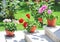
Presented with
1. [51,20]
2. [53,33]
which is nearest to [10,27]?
[51,20]

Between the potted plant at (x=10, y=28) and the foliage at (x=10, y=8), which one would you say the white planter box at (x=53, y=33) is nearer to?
the potted plant at (x=10, y=28)

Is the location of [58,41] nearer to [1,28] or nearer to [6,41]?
[6,41]

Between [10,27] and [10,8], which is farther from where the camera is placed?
[10,8]

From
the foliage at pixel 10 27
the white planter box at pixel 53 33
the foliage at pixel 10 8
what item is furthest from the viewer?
the foliage at pixel 10 8

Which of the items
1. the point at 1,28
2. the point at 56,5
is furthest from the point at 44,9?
the point at 56,5

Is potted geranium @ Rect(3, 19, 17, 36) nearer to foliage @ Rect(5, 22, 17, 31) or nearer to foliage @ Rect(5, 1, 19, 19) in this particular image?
foliage @ Rect(5, 22, 17, 31)

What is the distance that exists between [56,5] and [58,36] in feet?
29.4

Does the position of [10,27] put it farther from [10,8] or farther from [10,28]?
[10,8]

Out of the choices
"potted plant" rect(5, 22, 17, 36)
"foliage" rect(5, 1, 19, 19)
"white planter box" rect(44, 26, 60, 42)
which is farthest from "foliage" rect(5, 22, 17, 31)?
"foliage" rect(5, 1, 19, 19)

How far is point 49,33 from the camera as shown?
5.39m

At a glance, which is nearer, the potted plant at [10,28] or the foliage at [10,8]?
the potted plant at [10,28]

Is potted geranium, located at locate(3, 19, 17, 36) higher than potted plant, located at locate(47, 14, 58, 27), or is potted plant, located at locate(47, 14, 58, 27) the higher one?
potted plant, located at locate(47, 14, 58, 27)

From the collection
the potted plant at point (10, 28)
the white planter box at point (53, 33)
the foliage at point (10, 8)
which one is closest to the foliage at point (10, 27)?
the potted plant at point (10, 28)

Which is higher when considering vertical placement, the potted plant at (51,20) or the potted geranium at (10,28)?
the potted plant at (51,20)
